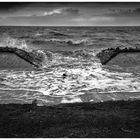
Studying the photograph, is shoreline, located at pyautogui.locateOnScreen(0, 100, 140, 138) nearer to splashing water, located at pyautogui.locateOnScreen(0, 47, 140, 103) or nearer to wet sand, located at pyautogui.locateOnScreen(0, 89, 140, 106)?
wet sand, located at pyautogui.locateOnScreen(0, 89, 140, 106)

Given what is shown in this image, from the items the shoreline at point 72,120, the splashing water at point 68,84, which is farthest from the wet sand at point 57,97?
the shoreline at point 72,120

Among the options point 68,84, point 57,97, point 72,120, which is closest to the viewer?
point 72,120

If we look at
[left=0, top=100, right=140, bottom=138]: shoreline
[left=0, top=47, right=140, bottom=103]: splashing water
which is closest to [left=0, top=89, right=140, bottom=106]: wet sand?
[left=0, top=47, right=140, bottom=103]: splashing water

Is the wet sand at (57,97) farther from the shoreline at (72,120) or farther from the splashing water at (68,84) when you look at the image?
the shoreline at (72,120)

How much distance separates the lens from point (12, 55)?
38.4 ft

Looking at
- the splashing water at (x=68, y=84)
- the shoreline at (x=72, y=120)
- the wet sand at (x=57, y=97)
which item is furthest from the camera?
the splashing water at (x=68, y=84)

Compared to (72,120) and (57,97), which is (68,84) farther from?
(72,120)

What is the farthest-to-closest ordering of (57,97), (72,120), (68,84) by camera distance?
(68,84) → (57,97) → (72,120)

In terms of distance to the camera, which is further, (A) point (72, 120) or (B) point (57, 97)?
(B) point (57, 97)

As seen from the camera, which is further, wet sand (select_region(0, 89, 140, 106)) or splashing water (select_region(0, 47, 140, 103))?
splashing water (select_region(0, 47, 140, 103))

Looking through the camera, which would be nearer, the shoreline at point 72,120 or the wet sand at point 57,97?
the shoreline at point 72,120

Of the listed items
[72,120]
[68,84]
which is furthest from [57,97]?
[72,120]

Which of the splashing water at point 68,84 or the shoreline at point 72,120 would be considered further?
the splashing water at point 68,84

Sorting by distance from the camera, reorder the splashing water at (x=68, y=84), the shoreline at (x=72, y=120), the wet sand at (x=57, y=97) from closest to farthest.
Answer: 1. the shoreline at (x=72, y=120)
2. the wet sand at (x=57, y=97)
3. the splashing water at (x=68, y=84)
